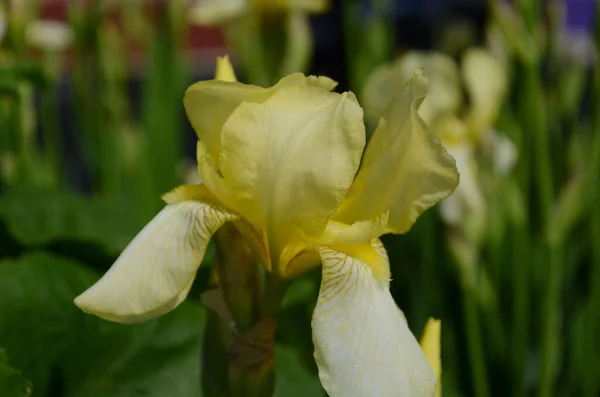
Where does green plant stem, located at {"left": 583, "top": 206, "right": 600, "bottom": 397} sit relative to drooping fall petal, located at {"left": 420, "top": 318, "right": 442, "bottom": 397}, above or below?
below

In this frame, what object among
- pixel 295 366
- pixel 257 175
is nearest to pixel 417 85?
pixel 257 175

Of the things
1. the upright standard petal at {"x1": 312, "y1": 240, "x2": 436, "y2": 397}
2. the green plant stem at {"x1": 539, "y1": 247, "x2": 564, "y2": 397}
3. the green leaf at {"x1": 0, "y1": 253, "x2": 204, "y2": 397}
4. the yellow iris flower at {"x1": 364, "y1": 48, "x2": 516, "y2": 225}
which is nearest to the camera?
the upright standard petal at {"x1": 312, "y1": 240, "x2": 436, "y2": 397}

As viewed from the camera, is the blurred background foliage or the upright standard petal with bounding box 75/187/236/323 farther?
the blurred background foliage

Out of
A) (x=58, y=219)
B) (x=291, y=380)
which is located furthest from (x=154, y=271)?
(x=58, y=219)

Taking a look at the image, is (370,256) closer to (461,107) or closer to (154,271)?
(154,271)

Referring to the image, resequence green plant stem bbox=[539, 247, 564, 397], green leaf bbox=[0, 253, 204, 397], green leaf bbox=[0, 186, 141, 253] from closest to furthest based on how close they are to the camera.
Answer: green leaf bbox=[0, 253, 204, 397]
green leaf bbox=[0, 186, 141, 253]
green plant stem bbox=[539, 247, 564, 397]

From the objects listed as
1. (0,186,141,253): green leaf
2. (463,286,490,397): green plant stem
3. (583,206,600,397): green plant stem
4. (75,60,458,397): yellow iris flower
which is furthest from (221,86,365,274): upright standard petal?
(583,206,600,397): green plant stem

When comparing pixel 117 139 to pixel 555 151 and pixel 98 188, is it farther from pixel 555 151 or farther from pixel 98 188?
pixel 555 151

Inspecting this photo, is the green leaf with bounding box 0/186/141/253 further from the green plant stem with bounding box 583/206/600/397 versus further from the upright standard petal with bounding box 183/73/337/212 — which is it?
the green plant stem with bounding box 583/206/600/397
